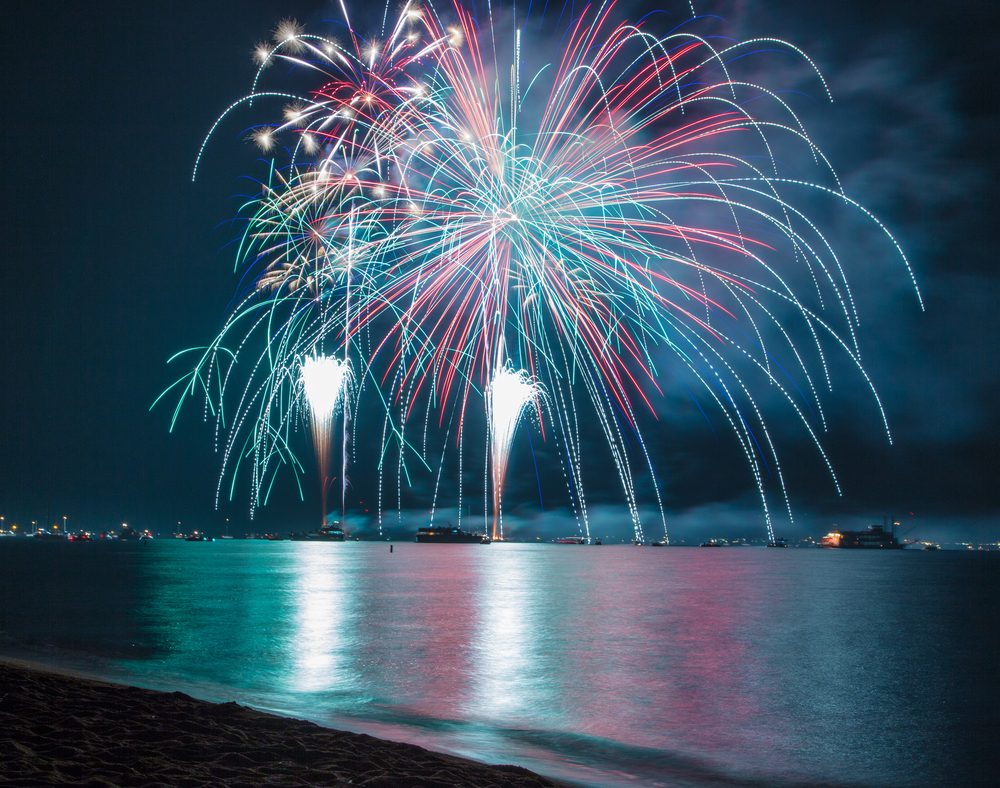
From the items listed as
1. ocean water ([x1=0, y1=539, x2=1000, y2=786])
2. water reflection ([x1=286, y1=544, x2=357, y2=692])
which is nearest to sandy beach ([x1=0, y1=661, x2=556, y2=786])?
ocean water ([x1=0, y1=539, x2=1000, y2=786])

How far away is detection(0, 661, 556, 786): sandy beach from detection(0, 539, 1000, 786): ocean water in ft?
12.4

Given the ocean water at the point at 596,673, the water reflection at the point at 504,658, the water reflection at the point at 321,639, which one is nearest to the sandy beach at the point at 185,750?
the ocean water at the point at 596,673

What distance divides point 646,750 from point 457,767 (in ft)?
24.5

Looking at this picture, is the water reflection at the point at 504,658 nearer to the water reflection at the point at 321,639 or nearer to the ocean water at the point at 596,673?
the ocean water at the point at 596,673

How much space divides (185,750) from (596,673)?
1835 cm

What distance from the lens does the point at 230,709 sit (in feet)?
41.7

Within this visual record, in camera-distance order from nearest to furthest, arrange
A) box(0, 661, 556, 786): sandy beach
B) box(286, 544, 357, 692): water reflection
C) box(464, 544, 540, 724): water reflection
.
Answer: box(0, 661, 556, 786): sandy beach < box(464, 544, 540, 724): water reflection < box(286, 544, 357, 692): water reflection

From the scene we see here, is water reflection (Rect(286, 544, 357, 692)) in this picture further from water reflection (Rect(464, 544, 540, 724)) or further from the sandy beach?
the sandy beach

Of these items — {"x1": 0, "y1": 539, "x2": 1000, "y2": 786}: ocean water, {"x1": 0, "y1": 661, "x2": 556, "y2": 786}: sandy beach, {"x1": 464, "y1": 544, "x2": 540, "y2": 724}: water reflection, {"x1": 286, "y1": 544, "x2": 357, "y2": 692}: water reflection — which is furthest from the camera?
{"x1": 286, "y1": 544, "x2": 357, "y2": 692}: water reflection

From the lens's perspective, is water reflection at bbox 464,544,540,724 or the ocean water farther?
water reflection at bbox 464,544,540,724

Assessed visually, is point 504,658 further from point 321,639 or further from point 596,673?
point 321,639

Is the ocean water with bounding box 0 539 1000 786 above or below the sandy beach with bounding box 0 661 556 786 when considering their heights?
below

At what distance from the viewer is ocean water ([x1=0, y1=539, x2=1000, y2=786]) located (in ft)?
52.3

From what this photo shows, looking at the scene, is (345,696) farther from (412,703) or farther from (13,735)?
(13,735)
